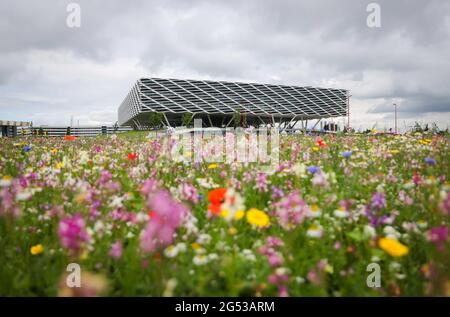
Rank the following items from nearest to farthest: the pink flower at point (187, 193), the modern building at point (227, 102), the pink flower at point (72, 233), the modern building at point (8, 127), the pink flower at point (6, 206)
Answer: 1. the pink flower at point (72, 233)
2. the pink flower at point (6, 206)
3. the pink flower at point (187, 193)
4. the modern building at point (8, 127)
5. the modern building at point (227, 102)

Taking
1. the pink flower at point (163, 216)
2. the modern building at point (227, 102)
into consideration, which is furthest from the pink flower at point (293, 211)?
the modern building at point (227, 102)

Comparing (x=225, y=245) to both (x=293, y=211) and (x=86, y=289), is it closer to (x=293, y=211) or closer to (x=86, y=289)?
(x=293, y=211)

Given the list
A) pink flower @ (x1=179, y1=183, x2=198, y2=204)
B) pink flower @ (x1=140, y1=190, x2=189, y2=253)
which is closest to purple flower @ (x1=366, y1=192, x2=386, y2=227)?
pink flower @ (x1=179, y1=183, x2=198, y2=204)

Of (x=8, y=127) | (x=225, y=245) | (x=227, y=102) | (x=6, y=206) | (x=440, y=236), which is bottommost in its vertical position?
(x=225, y=245)

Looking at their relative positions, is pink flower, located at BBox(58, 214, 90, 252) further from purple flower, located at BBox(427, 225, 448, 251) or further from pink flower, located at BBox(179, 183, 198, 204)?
purple flower, located at BBox(427, 225, 448, 251)

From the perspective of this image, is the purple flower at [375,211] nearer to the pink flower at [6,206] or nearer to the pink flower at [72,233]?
the pink flower at [72,233]

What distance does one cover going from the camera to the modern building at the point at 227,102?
64.0 m

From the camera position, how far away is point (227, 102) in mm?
71062

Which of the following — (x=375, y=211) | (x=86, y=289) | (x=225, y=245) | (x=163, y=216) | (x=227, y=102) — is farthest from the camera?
(x=227, y=102)

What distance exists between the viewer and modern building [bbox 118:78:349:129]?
64.0 m

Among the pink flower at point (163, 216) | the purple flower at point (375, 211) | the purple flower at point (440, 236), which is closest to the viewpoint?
the pink flower at point (163, 216)

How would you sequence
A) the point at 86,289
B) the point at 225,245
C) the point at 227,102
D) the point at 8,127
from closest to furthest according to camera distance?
A: the point at 86,289, the point at 225,245, the point at 8,127, the point at 227,102

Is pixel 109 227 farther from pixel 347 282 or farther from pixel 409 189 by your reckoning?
pixel 409 189

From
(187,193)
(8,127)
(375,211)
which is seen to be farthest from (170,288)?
(8,127)
